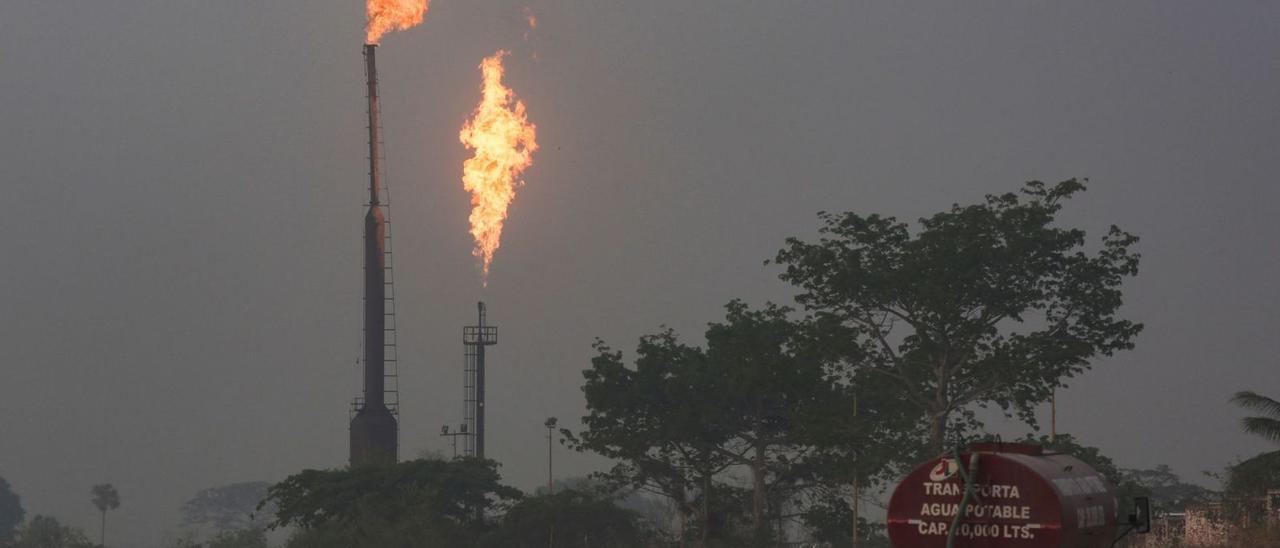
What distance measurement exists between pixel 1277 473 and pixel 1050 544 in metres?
36.1

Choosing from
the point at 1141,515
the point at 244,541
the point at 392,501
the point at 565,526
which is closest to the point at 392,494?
the point at 392,501

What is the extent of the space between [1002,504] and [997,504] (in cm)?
7

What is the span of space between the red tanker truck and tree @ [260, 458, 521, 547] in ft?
171

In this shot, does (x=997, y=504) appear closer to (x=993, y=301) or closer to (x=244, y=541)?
(x=993, y=301)

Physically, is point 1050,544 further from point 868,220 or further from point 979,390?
point 868,220

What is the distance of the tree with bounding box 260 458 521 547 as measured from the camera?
73562 mm

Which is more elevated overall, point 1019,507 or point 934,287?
point 934,287

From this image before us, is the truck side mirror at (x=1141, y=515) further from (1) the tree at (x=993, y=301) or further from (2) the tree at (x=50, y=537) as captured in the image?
(2) the tree at (x=50, y=537)

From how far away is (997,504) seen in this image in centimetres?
2166

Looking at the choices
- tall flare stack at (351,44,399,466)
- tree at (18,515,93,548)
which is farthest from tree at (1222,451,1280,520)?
tree at (18,515,93,548)

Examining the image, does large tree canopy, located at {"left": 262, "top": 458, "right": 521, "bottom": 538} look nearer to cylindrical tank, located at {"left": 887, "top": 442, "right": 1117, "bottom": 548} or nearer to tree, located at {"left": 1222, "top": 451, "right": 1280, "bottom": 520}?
tree, located at {"left": 1222, "top": 451, "right": 1280, "bottom": 520}

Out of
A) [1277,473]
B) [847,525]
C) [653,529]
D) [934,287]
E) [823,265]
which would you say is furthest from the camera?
Result: [653,529]

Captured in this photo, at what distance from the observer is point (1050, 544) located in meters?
21.4

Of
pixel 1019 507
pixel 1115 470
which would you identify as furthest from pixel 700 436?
pixel 1019 507
